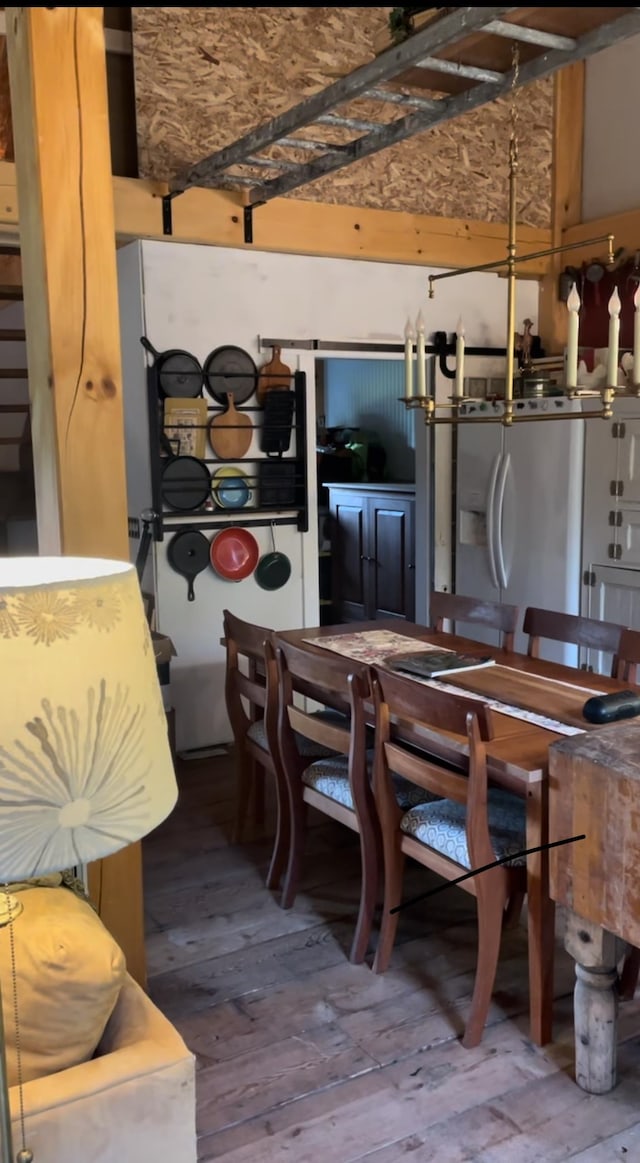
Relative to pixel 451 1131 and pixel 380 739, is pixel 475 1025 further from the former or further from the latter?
pixel 380 739

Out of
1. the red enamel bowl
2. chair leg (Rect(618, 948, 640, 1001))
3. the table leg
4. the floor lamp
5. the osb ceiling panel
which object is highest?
the osb ceiling panel

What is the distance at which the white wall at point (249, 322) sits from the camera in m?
4.34

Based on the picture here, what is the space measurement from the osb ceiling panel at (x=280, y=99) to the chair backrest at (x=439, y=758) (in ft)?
9.50

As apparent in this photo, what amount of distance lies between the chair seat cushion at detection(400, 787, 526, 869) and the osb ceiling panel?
313 centimetres

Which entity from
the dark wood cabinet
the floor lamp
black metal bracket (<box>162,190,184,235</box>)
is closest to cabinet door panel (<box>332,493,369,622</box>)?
the dark wood cabinet

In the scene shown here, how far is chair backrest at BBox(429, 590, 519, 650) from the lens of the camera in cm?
350

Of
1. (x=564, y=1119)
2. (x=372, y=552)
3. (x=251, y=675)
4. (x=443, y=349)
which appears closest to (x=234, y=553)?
(x=251, y=675)

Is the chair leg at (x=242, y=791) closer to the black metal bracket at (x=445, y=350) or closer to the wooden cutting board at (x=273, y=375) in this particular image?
the wooden cutting board at (x=273, y=375)

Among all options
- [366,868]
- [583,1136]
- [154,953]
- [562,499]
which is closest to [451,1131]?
[583,1136]

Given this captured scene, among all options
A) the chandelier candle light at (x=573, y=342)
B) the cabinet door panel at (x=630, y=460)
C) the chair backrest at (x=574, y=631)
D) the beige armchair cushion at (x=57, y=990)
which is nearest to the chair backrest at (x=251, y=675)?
the chair backrest at (x=574, y=631)

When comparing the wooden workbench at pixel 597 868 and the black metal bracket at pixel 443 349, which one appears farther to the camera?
the black metal bracket at pixel 443 349

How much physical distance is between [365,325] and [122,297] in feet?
4.15

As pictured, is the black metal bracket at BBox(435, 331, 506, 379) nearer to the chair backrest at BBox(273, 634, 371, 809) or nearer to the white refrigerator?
the white refrigerator

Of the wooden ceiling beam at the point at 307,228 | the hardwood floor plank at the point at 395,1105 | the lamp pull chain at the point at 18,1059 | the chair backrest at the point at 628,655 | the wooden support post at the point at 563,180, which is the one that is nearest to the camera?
the lamp pull chain at the point at 18,1059
